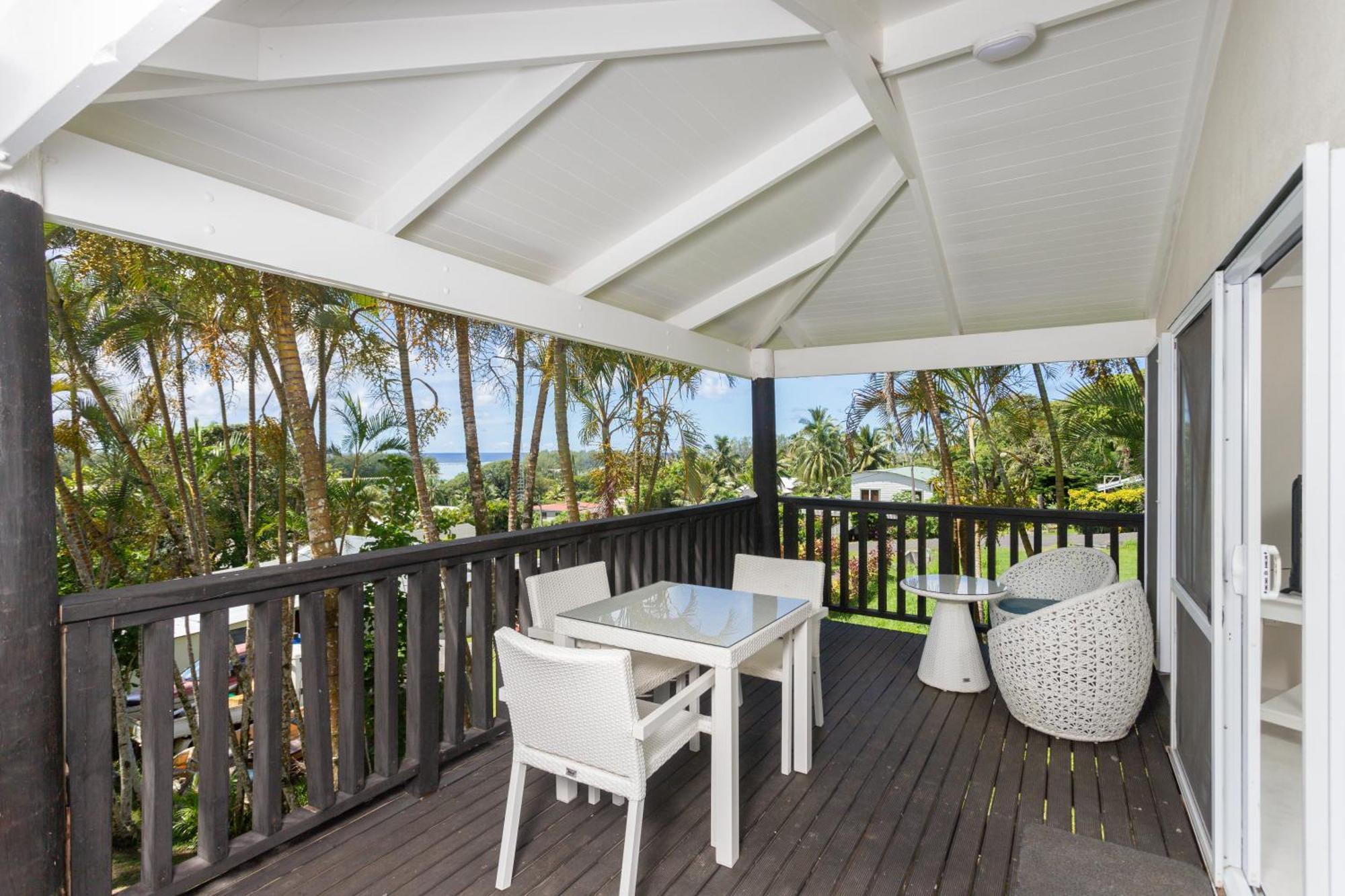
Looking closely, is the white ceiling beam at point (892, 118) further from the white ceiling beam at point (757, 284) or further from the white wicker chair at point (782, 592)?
the white wicker chair at point (782, 592)

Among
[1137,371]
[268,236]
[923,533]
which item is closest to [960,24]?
[268,236]

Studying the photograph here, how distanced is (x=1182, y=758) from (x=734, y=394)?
4645mm

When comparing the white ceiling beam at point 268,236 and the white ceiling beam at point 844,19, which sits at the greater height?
the white ceiling beam at point 844,19

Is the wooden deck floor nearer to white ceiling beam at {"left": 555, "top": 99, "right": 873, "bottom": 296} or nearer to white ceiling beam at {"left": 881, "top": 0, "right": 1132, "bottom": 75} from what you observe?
white ceiling beam at {"left": 555, "top": 99, "right": 873, "bottom": 296}

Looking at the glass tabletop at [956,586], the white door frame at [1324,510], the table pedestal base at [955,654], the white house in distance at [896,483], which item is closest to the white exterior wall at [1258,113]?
the white door frame at [1324,510]

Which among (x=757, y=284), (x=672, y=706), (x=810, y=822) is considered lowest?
(x=810, y=822)

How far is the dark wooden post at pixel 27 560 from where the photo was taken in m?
1.61

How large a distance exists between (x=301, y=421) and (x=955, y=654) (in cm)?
389

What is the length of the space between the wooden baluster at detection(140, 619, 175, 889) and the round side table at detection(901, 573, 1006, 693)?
354cm

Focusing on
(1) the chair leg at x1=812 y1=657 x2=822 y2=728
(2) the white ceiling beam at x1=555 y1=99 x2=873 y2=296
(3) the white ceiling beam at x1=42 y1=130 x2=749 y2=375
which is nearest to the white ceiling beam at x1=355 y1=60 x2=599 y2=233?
(3) the white ceiling beam at x1=42 y1=130 x2=749 y2=375

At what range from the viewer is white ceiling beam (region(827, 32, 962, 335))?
2.26 m

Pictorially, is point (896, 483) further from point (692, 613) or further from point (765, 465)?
point (692, 613)

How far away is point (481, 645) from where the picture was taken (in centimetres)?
322

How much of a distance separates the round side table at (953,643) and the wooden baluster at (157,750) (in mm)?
3544
